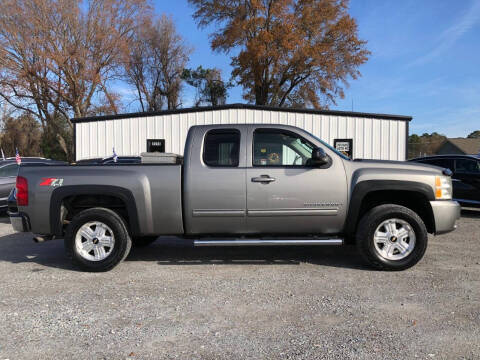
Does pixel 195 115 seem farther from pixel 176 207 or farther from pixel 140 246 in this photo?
pixel 176 207

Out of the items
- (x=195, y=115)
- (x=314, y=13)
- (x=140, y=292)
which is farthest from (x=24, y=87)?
(x=140, y=292)

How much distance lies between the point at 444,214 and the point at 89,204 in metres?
4.70

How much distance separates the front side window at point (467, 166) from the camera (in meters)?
8.79

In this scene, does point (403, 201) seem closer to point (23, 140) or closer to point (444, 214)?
point (444, 214)

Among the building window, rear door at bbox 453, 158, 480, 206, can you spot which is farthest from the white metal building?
rear door at bbox 453, 158, 480, 206

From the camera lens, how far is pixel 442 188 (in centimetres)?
441

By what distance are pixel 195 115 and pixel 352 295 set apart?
11649 mm

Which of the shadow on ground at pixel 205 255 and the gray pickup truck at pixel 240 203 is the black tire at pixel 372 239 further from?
the shadow on ground at pixel 205 255

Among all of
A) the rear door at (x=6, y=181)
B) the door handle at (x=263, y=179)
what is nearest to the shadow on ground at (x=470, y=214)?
the door handle at (x=263, y=179)

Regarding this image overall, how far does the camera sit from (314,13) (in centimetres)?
2744

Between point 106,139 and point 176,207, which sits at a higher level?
point 106,139

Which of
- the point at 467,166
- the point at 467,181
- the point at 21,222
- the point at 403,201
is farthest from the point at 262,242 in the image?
the point at 467,166

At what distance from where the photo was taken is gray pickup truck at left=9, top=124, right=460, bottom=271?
171 inches

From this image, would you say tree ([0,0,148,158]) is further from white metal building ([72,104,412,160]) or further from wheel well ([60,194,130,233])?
wheel well ([60,194,130,233])
